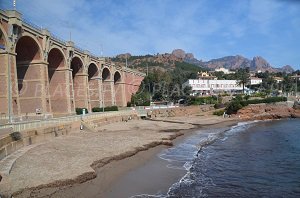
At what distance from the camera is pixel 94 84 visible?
8344cm

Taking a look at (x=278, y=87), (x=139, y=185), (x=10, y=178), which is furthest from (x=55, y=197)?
(x=278, y=87)

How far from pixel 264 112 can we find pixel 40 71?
55498mm

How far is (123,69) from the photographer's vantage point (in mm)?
106750

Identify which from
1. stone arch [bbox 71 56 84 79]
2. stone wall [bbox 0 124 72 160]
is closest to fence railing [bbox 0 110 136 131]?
stone wall [bbox 0 124 72 160]

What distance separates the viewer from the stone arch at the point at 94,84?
82500 millimetres

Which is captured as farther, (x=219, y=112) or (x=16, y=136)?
(x=219, y=112)

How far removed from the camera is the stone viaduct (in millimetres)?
41531

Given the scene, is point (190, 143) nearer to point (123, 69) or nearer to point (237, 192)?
point (237, 192)

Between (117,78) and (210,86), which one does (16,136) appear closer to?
(117,78)

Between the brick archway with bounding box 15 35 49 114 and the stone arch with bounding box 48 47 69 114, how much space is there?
9.74m

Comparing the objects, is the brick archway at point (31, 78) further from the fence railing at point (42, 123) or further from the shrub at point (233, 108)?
the shrub at point (233, 108)

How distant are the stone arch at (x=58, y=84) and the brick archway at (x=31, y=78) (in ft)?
32.0

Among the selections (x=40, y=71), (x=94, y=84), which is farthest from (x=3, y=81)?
(x=94, y=84)

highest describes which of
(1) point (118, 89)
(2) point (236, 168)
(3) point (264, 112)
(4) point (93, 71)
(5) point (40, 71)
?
(4) point (93, 71)
